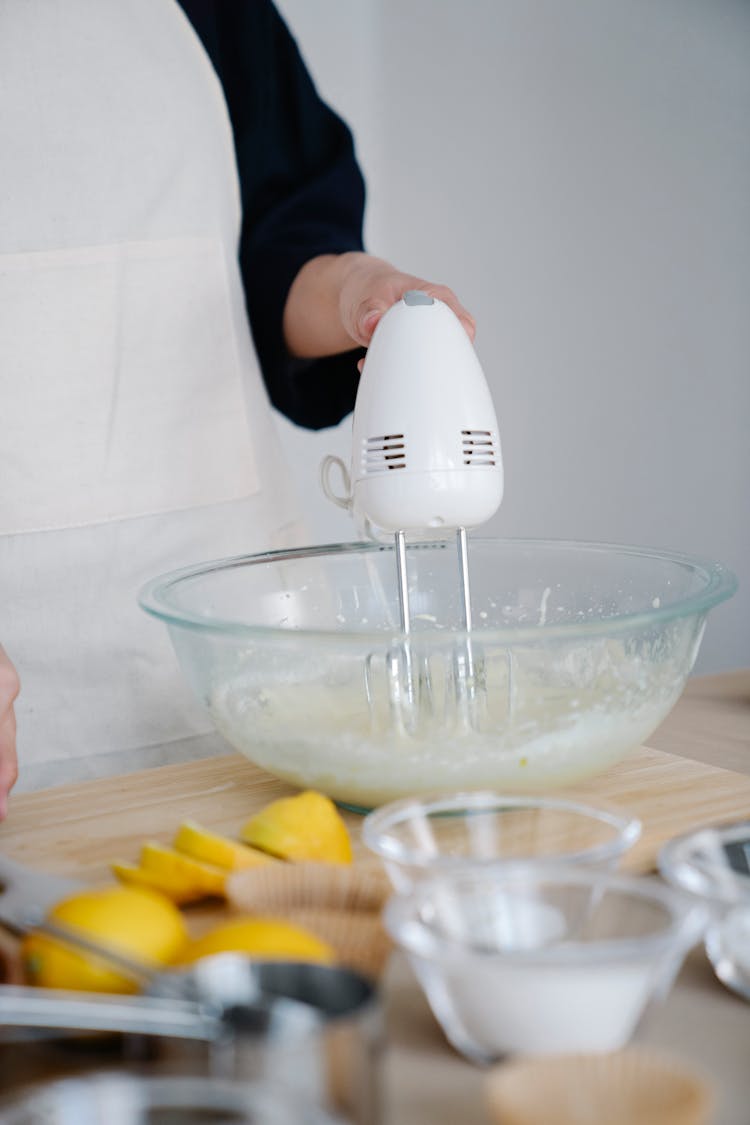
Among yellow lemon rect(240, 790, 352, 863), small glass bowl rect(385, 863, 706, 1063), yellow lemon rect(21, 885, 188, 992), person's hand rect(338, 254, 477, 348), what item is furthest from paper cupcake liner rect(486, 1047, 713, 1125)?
person's hand rect(338, 254, 477, 348)

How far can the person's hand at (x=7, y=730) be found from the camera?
699 millimetres

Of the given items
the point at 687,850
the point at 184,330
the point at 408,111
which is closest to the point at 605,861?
the point at 687,850

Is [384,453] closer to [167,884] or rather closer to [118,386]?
[167,884]

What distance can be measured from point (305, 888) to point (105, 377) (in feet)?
2.07

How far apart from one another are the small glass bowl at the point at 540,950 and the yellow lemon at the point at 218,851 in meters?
0.14

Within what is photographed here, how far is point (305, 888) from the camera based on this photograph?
508mm

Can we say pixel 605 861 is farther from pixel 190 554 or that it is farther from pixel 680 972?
pixel 190 554

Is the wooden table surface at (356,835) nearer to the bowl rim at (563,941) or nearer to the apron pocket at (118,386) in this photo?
the bowl rim at (563,941)

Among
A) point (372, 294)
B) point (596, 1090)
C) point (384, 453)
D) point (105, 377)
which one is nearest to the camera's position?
point (596, 1090)

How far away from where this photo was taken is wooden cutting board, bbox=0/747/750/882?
64cm

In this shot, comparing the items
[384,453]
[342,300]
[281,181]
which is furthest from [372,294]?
[281,181]

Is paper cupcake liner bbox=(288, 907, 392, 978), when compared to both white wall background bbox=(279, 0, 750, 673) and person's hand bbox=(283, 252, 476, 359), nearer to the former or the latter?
person's hand bbox=(283, 252, 476, 359)

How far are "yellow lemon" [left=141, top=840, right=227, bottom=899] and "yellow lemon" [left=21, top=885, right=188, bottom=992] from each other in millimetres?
69

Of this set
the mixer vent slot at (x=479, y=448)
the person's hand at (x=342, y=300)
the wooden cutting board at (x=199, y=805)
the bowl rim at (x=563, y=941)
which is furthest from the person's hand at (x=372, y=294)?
the bowl rim at (x=563, y=941)
